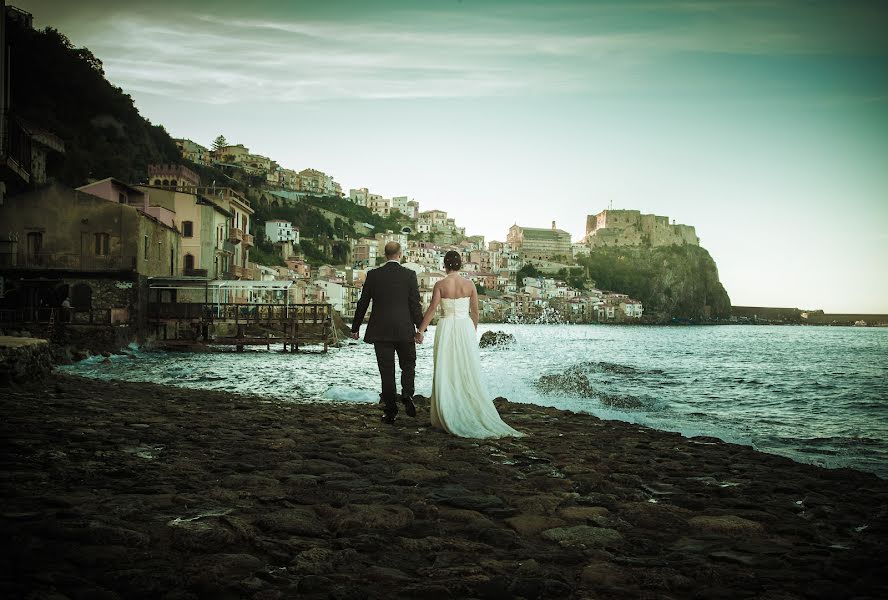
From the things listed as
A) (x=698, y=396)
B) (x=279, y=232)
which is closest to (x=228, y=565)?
(x=698, y=396)

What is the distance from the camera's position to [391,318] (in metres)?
8.81

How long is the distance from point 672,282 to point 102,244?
165771 mm

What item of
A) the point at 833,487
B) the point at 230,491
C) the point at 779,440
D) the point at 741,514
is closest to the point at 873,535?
the point at 741,514

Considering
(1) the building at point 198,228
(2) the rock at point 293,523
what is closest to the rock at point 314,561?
(2) the rock at point 293,523

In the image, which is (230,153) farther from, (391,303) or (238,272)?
(391,303)

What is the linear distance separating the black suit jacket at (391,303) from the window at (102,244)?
34209mm

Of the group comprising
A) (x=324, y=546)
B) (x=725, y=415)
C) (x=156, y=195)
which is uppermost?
(x=156, y=195)

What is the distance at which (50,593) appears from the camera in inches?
99.7

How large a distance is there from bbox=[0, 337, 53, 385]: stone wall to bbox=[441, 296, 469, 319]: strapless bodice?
6.81m

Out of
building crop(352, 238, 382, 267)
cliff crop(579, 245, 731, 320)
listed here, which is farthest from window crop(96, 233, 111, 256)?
cliff crop(579, 245, 731, 320)

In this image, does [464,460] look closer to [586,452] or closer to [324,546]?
[586,452]

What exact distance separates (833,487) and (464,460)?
11.3 feet

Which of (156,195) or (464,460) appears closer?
(464,460)

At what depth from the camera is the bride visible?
818 cm
